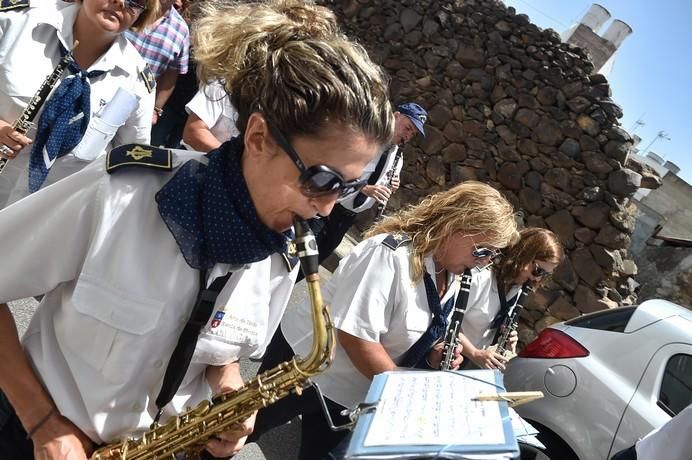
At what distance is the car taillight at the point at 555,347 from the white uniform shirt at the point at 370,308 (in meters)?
1.46

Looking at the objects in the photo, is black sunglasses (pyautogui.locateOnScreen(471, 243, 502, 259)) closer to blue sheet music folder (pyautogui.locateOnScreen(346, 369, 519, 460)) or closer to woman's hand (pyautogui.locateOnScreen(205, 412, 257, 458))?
blue sheet music folder (pyautogui.locateOnScreen(346, 369, 519, 460))

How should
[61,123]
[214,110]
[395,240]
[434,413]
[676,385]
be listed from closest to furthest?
[434,413]
[61,123]
[395,240]
[214,110]
[676,385]

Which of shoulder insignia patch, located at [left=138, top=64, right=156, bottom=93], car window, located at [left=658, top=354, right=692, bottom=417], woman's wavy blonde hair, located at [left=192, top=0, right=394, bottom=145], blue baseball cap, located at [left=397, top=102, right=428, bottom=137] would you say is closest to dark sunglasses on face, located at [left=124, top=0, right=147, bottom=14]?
shoulder insignia patch, located at [left=138, top=64, right=156, bottom=93]

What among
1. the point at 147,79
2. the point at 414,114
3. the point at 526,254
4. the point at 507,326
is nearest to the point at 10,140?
the point at 147,79

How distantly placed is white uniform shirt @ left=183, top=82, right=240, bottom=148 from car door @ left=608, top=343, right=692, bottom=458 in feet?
8.88

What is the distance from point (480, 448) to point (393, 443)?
196 millimetres

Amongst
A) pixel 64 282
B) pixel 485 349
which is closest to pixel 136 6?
pixel 64 282

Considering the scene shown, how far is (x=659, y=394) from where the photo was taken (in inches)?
119

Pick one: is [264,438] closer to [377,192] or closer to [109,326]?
[377,192]

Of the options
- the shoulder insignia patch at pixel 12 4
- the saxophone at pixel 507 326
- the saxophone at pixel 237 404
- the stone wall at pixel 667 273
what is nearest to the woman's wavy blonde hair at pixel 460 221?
the saxophone at pixel 507 326

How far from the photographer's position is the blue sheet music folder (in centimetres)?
117

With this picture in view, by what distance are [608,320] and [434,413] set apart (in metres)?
2.66

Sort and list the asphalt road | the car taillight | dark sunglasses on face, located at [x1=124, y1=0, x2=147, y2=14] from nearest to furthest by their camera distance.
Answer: dark sunglasses on face, located at [x1=124, y1=0, x2=147, y2=14] → the asphalt road → the car taillight

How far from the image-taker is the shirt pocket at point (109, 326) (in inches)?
44.1
